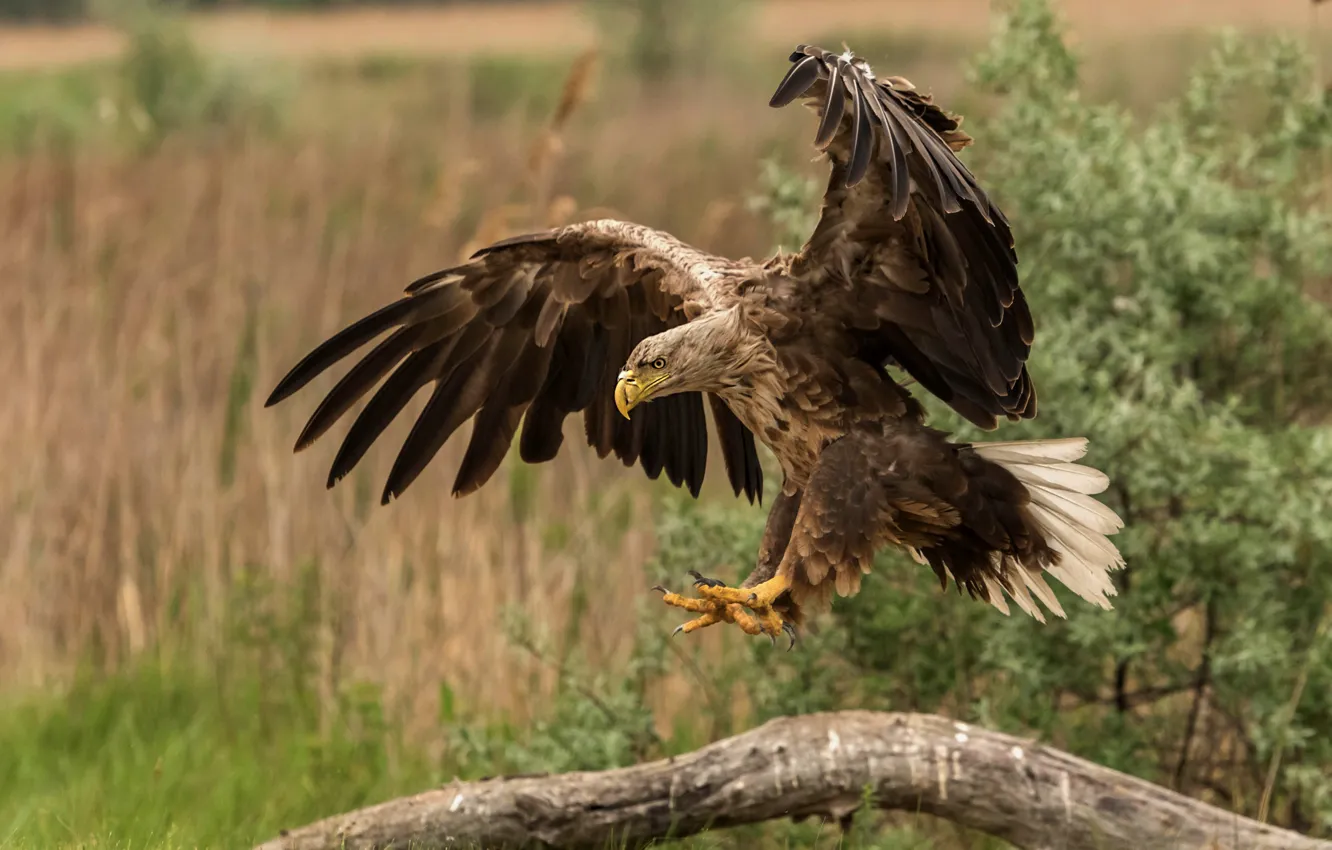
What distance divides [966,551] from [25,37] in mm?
17246

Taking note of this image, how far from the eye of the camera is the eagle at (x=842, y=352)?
345 centimetres

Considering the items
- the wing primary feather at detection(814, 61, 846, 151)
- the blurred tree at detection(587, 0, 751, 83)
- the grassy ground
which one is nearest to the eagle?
the wing primary feather at detection(814, 61, 846, 151)

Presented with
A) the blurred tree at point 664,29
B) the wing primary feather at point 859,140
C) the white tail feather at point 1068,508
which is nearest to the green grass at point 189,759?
the white tail feather at point 1068,508

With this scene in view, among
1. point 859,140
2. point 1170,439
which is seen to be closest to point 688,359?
point 859,140

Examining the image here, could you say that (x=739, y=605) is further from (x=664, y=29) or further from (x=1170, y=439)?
(x=664, y=29)

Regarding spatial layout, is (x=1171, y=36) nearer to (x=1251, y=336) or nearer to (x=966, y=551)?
(x=1251, y=336)

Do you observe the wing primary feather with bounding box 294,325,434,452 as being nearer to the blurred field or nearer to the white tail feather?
the white tail feather

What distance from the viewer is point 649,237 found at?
4.13 metres

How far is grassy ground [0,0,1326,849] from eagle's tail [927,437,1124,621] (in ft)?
3.19

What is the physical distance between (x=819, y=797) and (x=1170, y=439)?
146 centimetres

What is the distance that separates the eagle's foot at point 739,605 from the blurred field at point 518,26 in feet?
16.6

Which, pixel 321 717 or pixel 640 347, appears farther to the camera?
pixel 321 717

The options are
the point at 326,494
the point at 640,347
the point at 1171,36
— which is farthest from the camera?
the point at 1171,36

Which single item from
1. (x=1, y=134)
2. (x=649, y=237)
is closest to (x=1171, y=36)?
(x=649, y=237)
